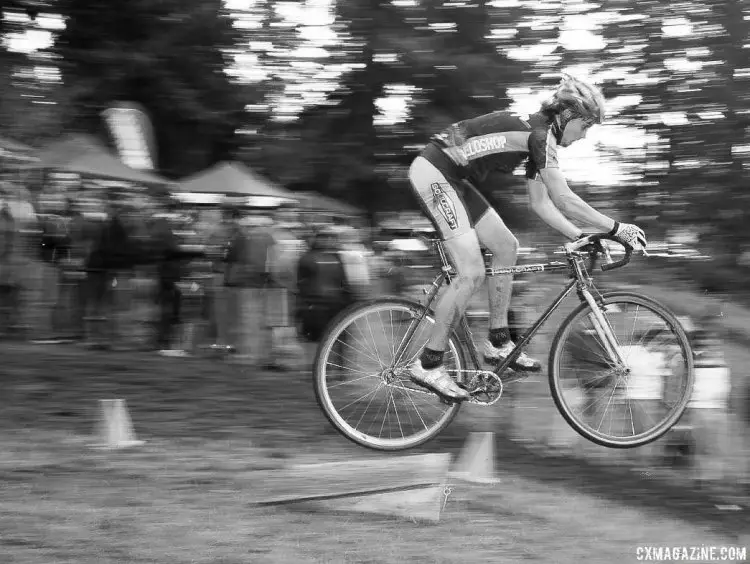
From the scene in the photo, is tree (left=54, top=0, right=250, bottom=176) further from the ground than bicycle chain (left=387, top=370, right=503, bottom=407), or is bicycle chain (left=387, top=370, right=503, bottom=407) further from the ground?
tree (left=54, top=0, right=250, bottom=176)

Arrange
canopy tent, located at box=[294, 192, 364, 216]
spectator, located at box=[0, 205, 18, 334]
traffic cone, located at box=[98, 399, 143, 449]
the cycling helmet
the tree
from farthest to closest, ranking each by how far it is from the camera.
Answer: spectator, located at box=[0, 205, 18, 334] → canopy tent, located at box=[294, 192, 364, 216] → the tree → traffic cone, located at box=[98, 399, 143, 449] → the cycling helmet

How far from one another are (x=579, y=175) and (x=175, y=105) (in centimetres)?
357

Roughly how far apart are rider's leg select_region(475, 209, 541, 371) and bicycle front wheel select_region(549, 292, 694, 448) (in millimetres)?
241

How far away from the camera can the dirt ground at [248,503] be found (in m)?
4.45

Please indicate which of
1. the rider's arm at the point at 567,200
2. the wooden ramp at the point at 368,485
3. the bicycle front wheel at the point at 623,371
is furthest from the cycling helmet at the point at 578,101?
the wooden ramp at the point at 368,485

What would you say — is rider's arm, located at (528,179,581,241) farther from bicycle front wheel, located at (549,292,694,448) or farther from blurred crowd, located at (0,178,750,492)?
blurred crowd, located at (0,178,750,492)

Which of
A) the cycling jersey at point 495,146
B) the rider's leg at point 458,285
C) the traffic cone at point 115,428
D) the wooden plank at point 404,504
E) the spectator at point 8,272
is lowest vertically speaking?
the spectator at point 8,272

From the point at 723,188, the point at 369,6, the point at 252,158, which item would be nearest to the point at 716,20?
the point at 723,188

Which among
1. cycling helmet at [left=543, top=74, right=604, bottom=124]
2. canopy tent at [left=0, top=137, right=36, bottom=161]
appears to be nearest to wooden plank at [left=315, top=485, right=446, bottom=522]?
cycling helmet at [left=543, top=74, right=604, bottom=124]

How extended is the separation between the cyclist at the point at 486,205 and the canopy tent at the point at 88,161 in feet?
11.7

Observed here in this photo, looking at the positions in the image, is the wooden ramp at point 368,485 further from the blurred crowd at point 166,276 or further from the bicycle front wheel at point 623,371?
the blurred crowd at point 166,276

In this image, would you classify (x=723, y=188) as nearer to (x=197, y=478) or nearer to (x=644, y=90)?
(x=644, y=90)

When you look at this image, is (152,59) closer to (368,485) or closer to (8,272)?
(8,272)

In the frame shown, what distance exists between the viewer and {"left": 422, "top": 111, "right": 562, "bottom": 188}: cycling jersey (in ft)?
18.3
